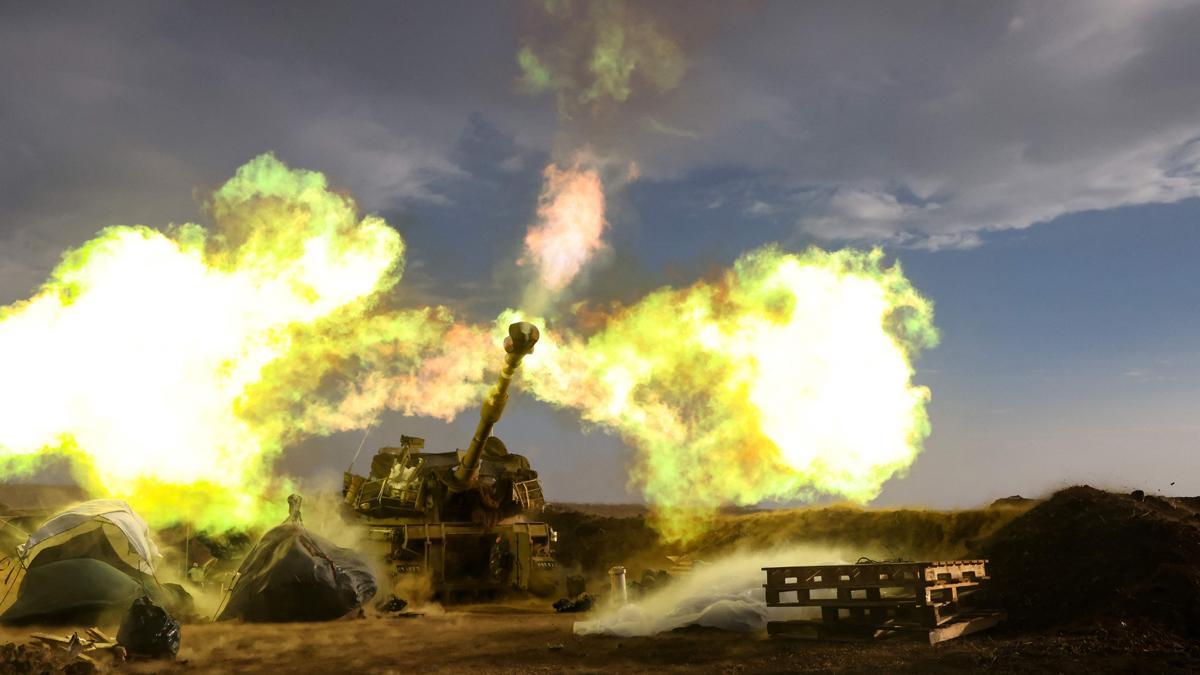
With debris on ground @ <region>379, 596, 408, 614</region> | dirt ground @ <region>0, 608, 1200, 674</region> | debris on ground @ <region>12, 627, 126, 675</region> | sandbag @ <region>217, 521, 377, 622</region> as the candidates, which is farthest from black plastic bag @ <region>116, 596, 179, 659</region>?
debris on ground @ <region>379, 596, 408, 614</region>

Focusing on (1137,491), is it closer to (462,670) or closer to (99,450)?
(462,670)

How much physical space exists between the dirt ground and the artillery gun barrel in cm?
529

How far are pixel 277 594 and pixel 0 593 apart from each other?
19.0ft

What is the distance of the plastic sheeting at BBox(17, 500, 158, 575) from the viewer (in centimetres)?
1830

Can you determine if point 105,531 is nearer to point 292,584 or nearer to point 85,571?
point 85,571

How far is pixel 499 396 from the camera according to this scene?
20953mm

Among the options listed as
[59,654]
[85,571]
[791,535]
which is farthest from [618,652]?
[791,535]

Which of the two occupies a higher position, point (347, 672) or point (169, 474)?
point (169, 474)

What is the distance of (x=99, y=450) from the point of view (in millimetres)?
22266

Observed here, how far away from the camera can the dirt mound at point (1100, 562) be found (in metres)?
13.4

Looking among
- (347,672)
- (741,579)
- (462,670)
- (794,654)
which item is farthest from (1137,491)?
(347,672)

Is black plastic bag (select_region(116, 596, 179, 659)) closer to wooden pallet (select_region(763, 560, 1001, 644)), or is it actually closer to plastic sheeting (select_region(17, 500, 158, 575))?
plastic sheeting (select_region(17, 500, 158, 575))

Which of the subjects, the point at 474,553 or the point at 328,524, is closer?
→ the point at 474,553

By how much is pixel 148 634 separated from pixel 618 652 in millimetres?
7874
